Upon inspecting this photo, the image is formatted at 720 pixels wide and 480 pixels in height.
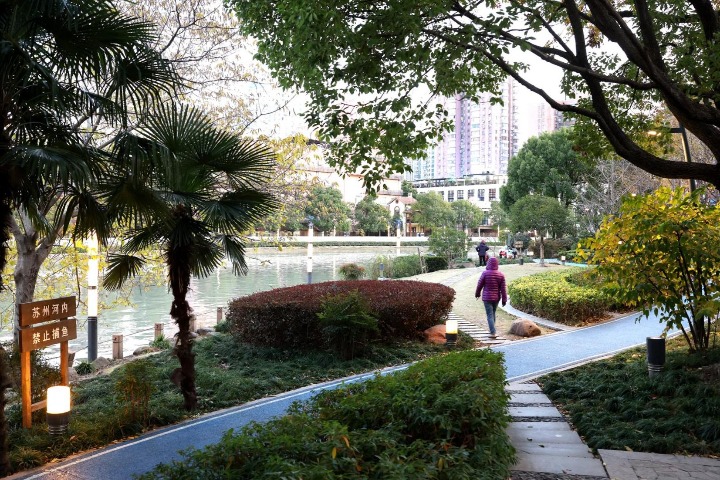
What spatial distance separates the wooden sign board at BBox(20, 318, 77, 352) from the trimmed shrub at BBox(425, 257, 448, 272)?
25603 millimetres

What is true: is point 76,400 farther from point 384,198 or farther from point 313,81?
point 384,198

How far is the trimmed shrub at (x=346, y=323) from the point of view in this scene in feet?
32.2

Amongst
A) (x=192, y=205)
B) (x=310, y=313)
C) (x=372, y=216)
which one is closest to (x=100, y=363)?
(x=310, y=313)

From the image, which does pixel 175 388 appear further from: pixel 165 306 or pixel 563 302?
pixel 165 306

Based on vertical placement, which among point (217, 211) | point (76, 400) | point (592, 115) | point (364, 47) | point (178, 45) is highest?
point (178, 45)

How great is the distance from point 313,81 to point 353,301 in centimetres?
438

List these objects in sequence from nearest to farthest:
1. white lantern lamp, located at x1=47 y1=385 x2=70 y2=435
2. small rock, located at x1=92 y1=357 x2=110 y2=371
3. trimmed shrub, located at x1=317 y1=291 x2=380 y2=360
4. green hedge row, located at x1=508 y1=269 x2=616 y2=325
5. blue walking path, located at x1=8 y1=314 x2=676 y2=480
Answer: blue walking path, located at x1=8 y1=314 x2=676 y2=480, white lantern lamp, located at x1=47 y1=385 x2=70 y2=435, trimmed shrub, located at x1=317 y1=291 x2=380 y2=360, small rock, located at x1=92 y1=357 x2=110 y2=371, green hedge row, located at x1=508 y1=269 x2=616 y2=325

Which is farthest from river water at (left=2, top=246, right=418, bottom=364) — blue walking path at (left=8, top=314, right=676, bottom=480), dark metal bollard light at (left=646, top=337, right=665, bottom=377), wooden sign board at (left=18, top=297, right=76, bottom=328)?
dark metal bollard light at (left=646, top=337, right=665, bottom=377)

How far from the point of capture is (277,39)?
24.8 ft

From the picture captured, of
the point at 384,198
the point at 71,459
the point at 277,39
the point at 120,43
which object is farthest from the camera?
the point at 384,198

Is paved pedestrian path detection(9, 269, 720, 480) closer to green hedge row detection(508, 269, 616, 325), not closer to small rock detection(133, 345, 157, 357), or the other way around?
green hedge row detection(508, 269, 616, 325)

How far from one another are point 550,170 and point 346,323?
112ft

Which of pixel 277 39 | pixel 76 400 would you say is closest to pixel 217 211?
pixel 277 39

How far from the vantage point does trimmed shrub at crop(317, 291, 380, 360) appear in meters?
9.83
